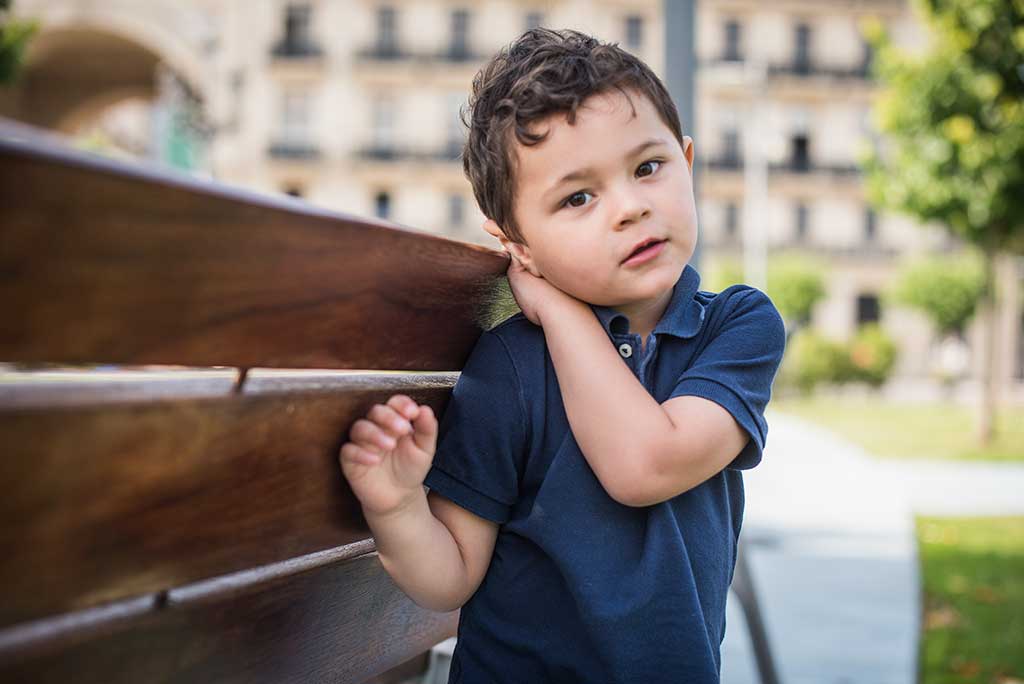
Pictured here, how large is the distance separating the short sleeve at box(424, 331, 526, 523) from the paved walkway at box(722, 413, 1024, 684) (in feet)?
6.31

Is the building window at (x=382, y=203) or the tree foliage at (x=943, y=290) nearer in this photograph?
the tree foliage at (x=943, y=290)

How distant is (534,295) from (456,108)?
1513 inches

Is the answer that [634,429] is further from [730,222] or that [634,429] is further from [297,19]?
[297,19]

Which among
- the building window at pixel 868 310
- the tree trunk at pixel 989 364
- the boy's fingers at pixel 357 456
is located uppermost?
the boy's fingers at pixel 357 456

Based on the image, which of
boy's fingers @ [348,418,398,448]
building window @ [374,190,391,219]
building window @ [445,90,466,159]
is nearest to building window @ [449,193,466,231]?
building window @ [445,90,466,159]

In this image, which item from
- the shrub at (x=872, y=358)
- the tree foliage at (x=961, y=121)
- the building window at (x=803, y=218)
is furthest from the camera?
the building window at (x=803, y=218)

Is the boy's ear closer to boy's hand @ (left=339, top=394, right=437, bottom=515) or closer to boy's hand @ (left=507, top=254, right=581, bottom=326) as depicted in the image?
boy's hand @ (left=507, top=254, right=581, bottom=326)

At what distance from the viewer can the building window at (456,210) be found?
38.1 meters

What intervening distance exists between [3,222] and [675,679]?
0.84 meters

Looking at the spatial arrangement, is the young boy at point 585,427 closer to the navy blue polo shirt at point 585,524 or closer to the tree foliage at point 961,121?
the navy blue polo shirt at point 585,524

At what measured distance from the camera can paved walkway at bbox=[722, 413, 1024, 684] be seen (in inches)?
130

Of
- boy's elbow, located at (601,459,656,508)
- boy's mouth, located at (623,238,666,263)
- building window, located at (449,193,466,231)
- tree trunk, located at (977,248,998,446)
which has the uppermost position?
boy's mouth, located at (623,238,666,263)

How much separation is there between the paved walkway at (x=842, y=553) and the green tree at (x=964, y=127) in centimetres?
343

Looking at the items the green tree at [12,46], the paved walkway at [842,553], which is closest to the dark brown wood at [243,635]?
the paved walkway at [842,553]
